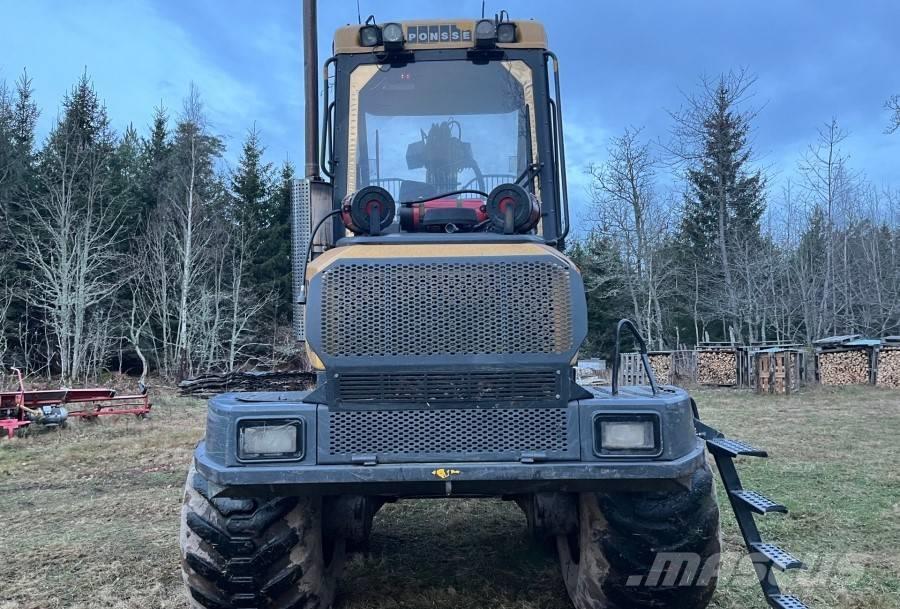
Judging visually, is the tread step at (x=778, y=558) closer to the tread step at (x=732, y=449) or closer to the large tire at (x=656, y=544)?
the large tire at (x=656, y=544)

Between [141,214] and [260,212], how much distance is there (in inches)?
212

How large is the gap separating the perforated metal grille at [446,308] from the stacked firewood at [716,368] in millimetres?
20716

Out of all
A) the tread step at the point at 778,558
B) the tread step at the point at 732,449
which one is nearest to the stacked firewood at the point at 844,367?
the tread step at the point at 732,449

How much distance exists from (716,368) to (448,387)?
70.6 feet

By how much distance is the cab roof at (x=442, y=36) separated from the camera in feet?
14.3

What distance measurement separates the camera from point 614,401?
117 inches

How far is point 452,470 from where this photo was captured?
2.84 metres

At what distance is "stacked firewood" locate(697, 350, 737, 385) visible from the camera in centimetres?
2217

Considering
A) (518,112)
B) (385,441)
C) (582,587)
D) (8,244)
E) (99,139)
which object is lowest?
(582,587)

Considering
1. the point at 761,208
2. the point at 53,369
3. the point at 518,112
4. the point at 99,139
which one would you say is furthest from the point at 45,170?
the point at 761,208

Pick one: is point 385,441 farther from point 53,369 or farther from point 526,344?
point 53,369

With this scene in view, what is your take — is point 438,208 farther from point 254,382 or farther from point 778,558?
point 254,382

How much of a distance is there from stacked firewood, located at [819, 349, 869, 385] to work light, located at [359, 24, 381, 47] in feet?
67.2

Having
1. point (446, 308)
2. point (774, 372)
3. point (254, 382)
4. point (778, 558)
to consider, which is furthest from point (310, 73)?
point (774, 372)
